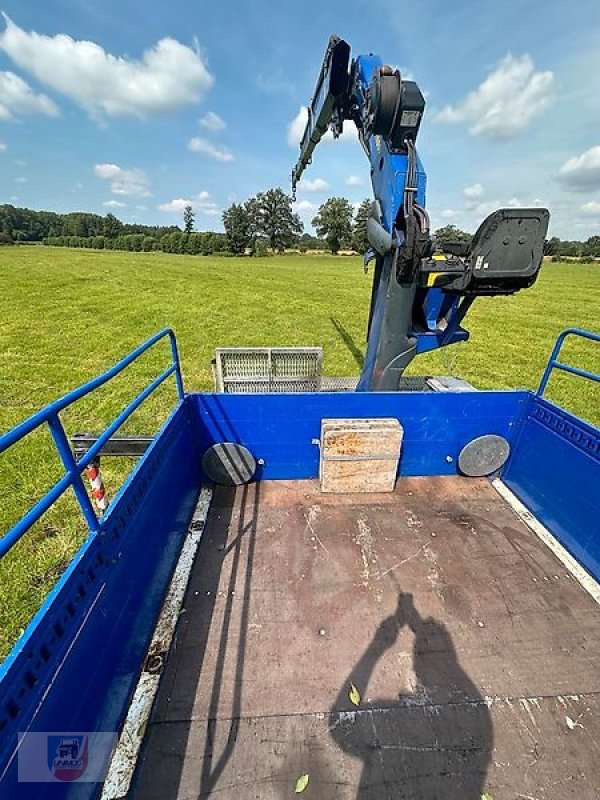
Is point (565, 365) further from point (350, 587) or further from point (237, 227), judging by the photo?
point (237, 227)

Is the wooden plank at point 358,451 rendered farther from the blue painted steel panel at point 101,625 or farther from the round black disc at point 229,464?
the blue painted steel panel at point 101,625

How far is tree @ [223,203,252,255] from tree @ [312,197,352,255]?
39.1 ft

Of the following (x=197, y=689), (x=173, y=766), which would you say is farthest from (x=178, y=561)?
(x=173, y=766)

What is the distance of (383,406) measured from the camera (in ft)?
11.4

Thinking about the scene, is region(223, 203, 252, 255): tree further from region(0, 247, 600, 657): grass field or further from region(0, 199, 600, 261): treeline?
region(0, 247, 600, 657): grass field

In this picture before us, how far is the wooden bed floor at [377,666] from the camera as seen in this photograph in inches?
71.3

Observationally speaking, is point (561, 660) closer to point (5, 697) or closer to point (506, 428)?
point (506, 428)

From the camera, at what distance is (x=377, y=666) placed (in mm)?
2223

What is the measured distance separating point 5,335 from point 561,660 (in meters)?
11.4

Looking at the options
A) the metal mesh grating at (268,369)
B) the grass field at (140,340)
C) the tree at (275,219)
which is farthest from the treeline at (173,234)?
the metal mesh grating at (268,369)

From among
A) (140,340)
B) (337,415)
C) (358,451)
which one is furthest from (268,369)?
(140,340)

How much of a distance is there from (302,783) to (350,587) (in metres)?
1.07

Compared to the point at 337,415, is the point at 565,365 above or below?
above

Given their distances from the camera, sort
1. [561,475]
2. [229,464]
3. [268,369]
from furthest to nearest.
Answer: [268,369] < [229,464] < [561,475]
